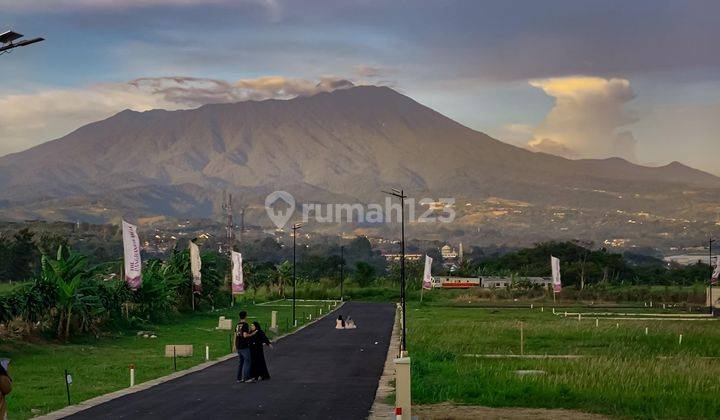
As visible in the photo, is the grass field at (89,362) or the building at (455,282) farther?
the building at (455,282)

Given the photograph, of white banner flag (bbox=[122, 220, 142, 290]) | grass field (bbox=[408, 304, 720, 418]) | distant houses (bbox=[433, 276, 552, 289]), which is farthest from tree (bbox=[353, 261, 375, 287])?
white banner flag (bbox=[122, 220, 142, 290])

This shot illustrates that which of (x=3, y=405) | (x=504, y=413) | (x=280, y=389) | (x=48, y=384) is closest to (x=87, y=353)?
(x=48, y=384)

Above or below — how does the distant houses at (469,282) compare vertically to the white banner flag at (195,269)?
below

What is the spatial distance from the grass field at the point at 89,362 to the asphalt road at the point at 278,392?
4.59 feet

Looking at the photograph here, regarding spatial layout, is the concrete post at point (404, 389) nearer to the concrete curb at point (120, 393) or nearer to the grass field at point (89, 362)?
the concrete curb at point (120, 393)

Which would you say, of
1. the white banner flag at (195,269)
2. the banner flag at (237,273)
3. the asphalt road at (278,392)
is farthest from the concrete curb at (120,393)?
the banner flag at (237,273)

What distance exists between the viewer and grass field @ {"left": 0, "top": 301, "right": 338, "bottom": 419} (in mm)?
26950

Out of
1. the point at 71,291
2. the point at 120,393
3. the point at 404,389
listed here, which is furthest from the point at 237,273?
the point at 404,389

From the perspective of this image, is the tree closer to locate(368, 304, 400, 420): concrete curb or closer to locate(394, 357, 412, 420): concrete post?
locate(368, 304, 400, 420): concrete curb

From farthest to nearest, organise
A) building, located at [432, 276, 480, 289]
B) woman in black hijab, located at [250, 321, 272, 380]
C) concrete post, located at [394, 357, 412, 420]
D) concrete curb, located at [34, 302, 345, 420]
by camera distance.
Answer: building, located at [432, 276, 480, 289]
woman in black hijab, located at [250, 321, 272, 380]
concrete curb, located at [34, 302, 345, 420]
concrete post, located at [394, 357, 412, 420]

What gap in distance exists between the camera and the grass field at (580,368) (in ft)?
88.5

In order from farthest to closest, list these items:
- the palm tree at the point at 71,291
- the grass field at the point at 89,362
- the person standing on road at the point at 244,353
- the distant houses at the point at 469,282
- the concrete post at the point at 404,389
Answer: the distant houses at the point at 469,282 < the palm tree at the point at 71,291 < the person standing on road at the point at 244,353 < the grass field at the point at 89,362 < the concrete post at the point at 404,389

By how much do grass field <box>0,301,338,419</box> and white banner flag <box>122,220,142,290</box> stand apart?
2.44 m

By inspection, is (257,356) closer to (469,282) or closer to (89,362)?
(89,362)
